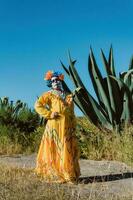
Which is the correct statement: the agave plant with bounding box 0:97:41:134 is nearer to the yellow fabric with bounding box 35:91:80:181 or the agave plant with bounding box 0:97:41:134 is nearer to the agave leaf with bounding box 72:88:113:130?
the agave leaf with bounding box 72:88:113:130

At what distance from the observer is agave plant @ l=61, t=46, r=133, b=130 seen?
50.0 feet

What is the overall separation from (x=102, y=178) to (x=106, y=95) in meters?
5.05

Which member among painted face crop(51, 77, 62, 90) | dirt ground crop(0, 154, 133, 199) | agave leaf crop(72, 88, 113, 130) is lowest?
dirt ground crop(0, 154, 133, 199)

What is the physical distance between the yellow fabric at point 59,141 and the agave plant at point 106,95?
424cm

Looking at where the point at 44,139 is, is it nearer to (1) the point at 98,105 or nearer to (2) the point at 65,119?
(2) the point at 65,119

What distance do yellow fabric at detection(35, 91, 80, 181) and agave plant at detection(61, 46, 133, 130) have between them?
13.9 ft

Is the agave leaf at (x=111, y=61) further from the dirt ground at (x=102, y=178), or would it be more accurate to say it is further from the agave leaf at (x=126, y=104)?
the dirt ground at (x=102, y=178)

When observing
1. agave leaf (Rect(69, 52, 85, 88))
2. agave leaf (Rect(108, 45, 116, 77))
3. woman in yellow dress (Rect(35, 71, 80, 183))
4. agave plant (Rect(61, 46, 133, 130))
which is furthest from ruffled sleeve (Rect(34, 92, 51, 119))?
agave leaf (Rect(108, 45, 116, 77))

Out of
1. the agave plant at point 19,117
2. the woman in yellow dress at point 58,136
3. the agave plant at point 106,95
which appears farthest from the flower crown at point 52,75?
the agave plant at point 19,117

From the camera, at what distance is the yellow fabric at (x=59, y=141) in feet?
35.3

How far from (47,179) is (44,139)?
1.09 metres

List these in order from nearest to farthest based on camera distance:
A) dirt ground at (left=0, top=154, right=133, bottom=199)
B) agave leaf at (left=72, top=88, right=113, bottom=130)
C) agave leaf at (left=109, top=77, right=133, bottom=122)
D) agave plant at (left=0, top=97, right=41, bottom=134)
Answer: dirt ground at (left=0, top=154, right=133, bottom=199) → agave leaf at (left=109, top=77, right=133, bottom=122) → agave leaf at (left=72, top=88, right=113, bottom=130) → agave plant at (left=0, top=97, right=41, bottom=134)

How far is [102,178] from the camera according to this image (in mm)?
10648

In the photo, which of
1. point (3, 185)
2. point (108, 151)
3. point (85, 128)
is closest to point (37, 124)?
point (85, 128)
